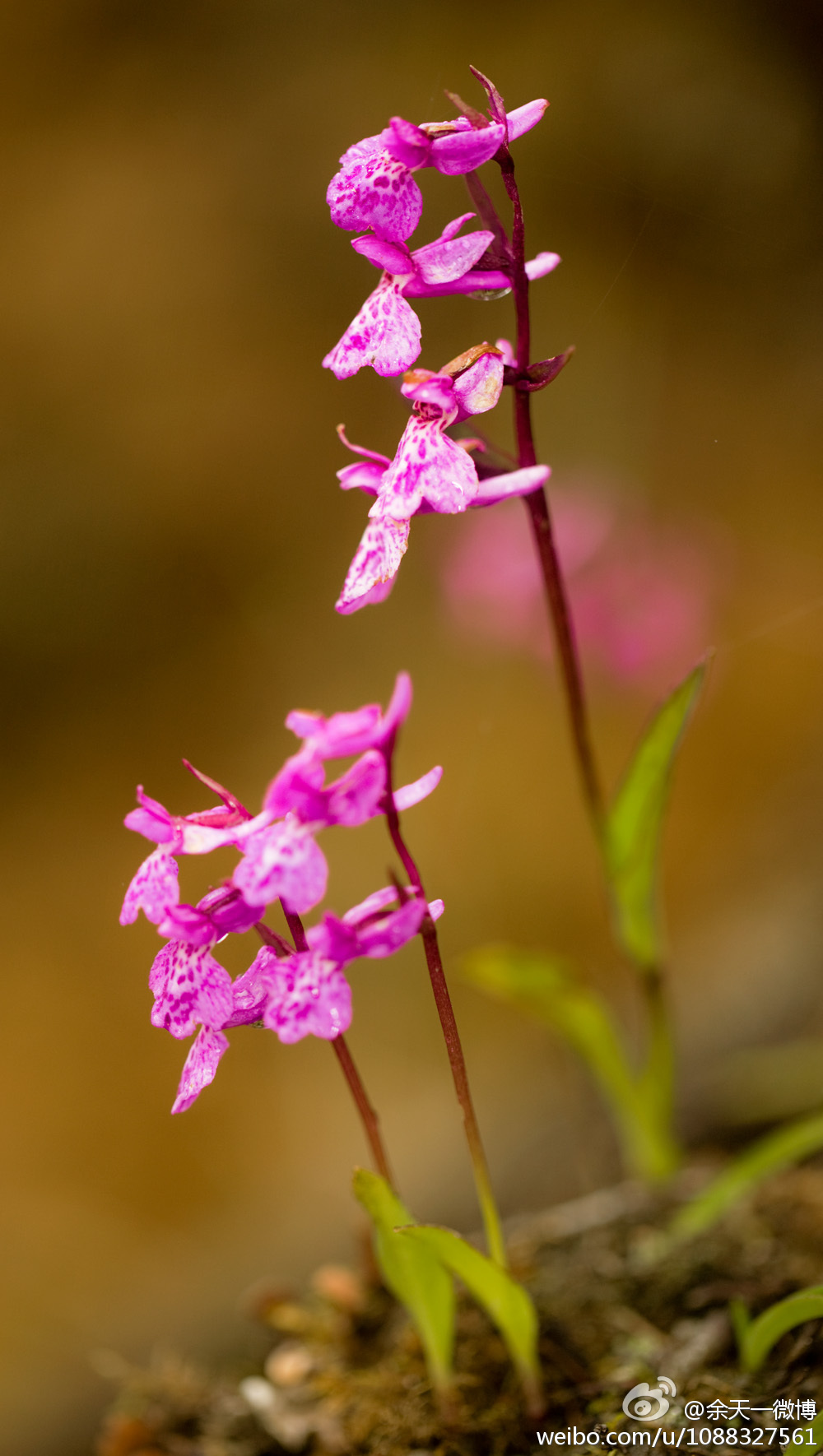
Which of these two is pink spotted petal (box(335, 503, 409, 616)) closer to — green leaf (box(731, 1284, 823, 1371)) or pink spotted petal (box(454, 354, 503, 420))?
pink spotted petal (box(454, 354, 503, 420))

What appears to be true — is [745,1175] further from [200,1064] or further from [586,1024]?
[200,1064]

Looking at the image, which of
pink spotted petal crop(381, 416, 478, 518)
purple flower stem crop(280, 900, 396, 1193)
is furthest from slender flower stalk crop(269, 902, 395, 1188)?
pink spotted petal crop(381, 416, 478, 518)

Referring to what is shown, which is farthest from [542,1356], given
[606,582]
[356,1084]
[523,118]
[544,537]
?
[606,582]

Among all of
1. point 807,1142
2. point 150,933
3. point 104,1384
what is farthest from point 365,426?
point 104,1384

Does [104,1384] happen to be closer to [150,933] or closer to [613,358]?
[150,933]

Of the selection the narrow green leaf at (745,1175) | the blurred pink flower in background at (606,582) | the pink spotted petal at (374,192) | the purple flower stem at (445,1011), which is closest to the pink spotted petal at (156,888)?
the purple flower stem at (445,1011)

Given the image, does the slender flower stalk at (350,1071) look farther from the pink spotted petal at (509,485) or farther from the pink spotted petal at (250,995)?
the pink spotted petal at (509,485)
